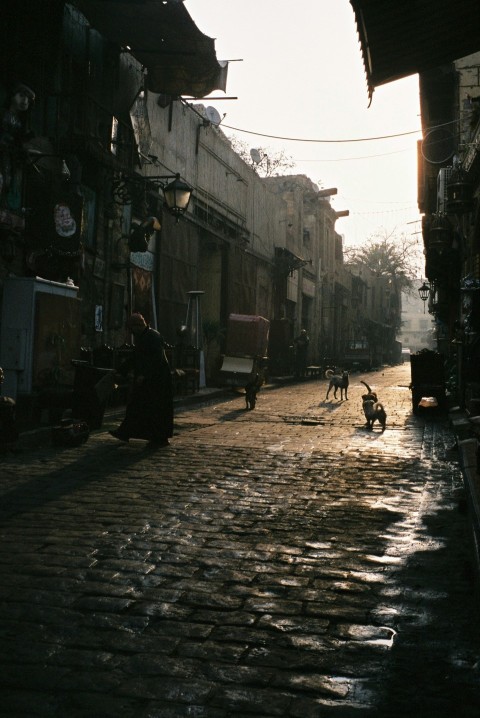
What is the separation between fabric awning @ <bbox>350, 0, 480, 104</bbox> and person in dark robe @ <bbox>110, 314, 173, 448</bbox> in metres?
5.05

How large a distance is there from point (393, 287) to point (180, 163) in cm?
5565

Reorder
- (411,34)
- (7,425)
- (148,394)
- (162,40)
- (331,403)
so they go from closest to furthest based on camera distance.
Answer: (411,34), (7,425), (148,394), (162,40), (331,403)

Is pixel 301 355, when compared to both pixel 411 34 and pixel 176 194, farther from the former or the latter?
pixel 411 34

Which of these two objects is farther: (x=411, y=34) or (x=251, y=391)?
(x=251, y=391)

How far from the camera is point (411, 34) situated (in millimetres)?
5344

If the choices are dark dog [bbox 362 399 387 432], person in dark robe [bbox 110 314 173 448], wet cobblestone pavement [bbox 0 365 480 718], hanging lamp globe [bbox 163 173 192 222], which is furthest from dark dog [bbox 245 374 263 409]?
wet cobblestone pavement [bbox 0 365 480 718]

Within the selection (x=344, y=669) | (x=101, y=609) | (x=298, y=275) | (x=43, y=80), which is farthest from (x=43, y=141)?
(x=298, y=275)

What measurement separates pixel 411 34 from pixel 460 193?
9507 mm

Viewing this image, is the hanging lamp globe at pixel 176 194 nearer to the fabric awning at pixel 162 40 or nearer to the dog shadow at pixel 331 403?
the fabric awning at pixel 162 40

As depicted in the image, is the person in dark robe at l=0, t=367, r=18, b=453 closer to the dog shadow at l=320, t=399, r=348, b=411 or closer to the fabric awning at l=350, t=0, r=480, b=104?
the fabric awning at l=350, t=0, r=480, b=104

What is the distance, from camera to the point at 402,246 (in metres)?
71.0

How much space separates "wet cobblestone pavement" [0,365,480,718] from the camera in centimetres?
273

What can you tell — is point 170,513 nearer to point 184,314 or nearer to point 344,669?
point 344,669

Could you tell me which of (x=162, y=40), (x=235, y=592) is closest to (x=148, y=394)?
(x=235, y=592)
